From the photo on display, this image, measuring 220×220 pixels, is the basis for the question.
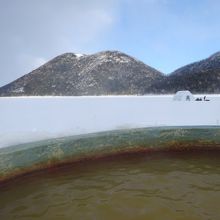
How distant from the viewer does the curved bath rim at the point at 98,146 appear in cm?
263

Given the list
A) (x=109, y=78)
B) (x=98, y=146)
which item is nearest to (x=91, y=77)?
(x=109, y=78)

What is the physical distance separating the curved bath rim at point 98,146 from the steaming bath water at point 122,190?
0.10m

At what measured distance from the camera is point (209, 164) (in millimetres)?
2855

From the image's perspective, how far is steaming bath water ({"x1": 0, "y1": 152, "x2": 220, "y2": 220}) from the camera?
1867 millimetres

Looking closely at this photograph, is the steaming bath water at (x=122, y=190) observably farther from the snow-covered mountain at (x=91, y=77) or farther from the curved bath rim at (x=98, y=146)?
the snow-covered mountain at (x=91, y=77)

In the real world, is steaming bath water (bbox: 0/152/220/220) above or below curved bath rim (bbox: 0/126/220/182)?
below

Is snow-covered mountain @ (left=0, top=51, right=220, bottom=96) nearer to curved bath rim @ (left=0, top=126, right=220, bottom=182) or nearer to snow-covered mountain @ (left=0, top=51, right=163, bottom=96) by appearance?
snow-covered mountain @ (left=0, top=51, right=163, bottom=96)

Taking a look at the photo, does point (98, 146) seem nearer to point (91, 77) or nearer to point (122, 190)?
point (122, 190)

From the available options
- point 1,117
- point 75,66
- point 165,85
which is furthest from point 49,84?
point 1,117

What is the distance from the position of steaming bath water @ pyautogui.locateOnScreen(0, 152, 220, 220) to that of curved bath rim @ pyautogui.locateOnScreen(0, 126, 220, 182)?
0.10m

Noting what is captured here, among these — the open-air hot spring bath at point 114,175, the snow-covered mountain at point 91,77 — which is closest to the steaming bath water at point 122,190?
the open-air hot spring bath at point 114,175

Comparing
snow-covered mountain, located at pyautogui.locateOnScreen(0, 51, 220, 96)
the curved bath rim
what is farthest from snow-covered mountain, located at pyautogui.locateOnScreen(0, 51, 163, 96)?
the curved bath rim

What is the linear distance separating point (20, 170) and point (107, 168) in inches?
32.2

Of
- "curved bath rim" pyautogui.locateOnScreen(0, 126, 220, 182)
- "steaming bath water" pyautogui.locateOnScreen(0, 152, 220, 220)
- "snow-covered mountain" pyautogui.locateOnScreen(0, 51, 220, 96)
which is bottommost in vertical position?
"steaming bath water" pyautogui.locateOnScreen(0, 152, 220, 220)
